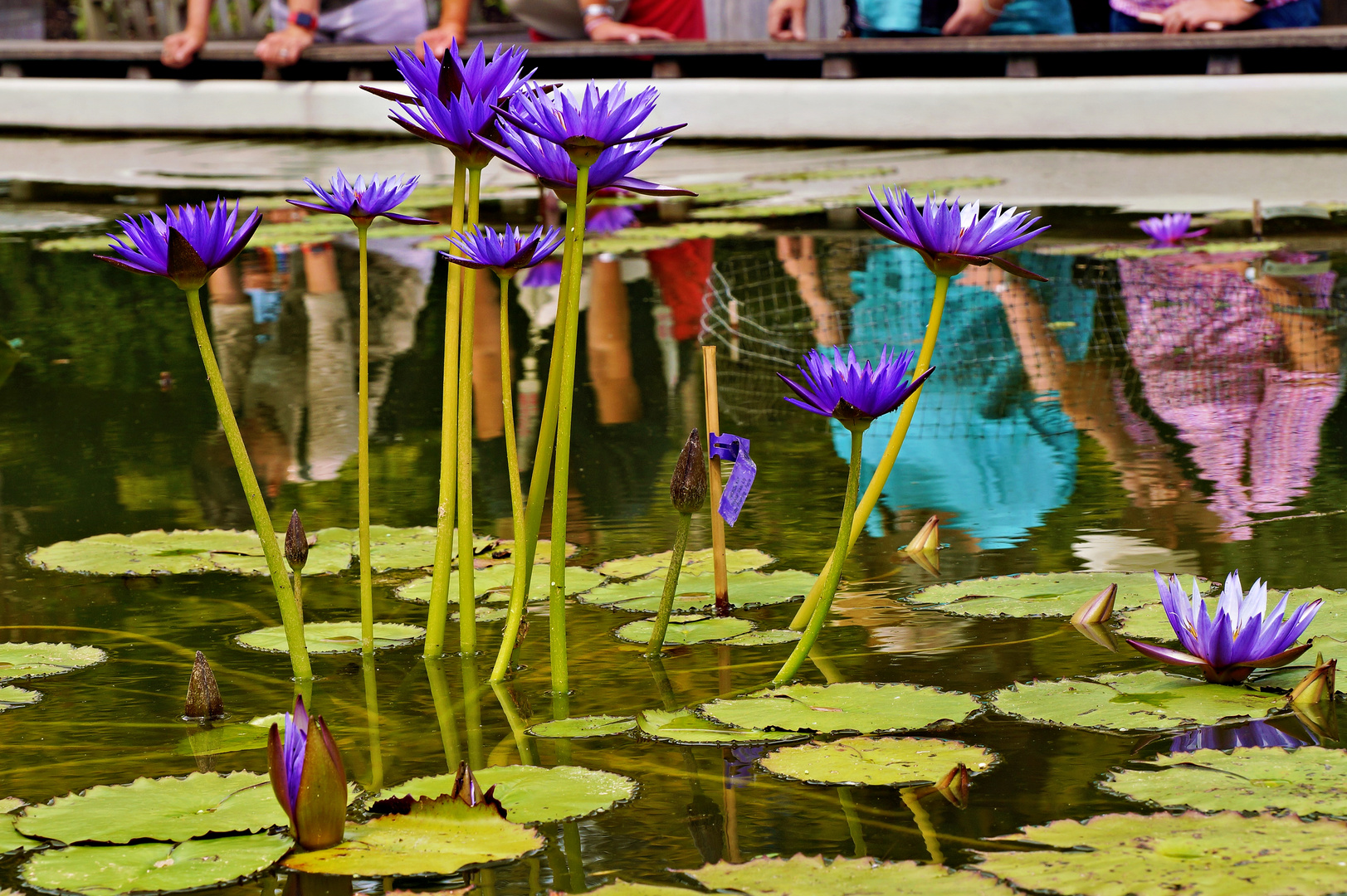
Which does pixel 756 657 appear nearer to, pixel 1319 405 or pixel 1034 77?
pixel 1319 405

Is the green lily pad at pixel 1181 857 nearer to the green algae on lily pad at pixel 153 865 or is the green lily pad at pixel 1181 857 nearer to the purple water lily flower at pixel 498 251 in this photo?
the green algae on lily pad at pixel 153 865

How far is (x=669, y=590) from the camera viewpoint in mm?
1398

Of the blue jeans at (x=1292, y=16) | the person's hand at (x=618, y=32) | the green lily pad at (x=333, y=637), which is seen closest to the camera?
the green lily pad at (x=333, y=637)

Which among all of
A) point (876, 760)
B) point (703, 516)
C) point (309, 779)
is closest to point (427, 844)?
point (309, 779)

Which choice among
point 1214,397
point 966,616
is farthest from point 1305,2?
point 966,616

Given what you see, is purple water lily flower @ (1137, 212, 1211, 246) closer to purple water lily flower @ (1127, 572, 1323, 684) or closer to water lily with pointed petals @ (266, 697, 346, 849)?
purple water lily flower @ (1127, 572, 1323, 684)

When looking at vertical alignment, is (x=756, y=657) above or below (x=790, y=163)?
below

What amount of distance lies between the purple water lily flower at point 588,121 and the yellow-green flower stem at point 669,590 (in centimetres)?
33

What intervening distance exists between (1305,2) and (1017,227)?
18.7 ft

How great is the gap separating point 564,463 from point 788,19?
6.00 metres

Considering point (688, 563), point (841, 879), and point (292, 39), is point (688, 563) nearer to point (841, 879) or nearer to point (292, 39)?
point (841, 879)

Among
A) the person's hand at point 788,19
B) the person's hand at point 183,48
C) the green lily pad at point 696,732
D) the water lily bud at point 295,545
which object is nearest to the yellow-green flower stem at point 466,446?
the water lily bud at point 295,545

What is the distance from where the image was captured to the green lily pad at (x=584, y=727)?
1295 mm

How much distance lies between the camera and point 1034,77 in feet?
19.9
